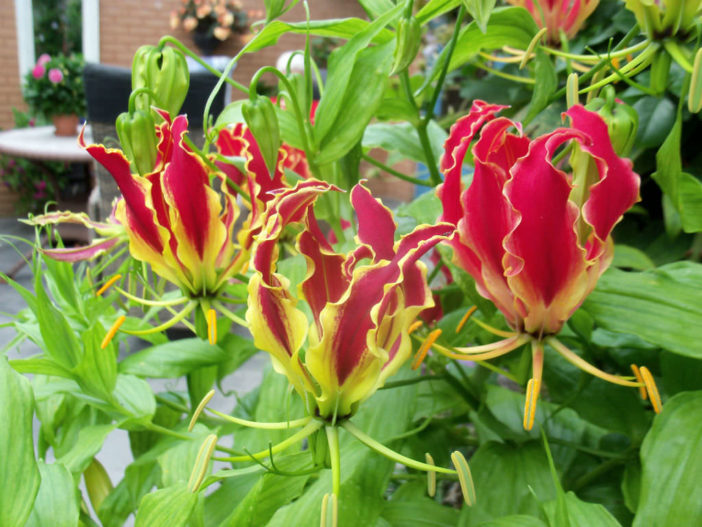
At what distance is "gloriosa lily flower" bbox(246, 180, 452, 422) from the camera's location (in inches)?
14.1

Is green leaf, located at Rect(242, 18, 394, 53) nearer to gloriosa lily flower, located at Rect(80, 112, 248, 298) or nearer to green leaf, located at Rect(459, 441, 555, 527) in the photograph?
gloriosa lily flower, located at Rect(80, 112, 248, 298)

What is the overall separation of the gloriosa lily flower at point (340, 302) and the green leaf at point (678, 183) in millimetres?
198

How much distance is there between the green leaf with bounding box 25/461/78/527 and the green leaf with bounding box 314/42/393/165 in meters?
0.29

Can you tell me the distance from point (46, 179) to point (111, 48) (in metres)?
1.39

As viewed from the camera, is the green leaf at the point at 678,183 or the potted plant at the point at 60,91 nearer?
the green leaf at the point at 678,183

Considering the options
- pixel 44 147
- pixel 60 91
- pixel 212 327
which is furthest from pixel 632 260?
pixel 60 91

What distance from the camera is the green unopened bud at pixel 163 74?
494 millimetres

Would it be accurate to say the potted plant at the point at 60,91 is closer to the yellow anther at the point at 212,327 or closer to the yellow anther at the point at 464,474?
the yellow anther at the point at 212,327

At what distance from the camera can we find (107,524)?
0.60 metres

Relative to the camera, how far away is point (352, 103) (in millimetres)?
493

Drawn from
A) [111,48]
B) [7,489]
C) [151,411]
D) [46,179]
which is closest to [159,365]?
[151,411]

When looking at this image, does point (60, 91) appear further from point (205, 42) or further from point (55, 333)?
point (55, 333)

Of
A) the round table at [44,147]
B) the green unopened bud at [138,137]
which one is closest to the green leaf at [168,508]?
the green unopened bud at [138,137]

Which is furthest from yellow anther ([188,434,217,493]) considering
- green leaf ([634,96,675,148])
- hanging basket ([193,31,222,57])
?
hanging basket ([193,31,222,57])
